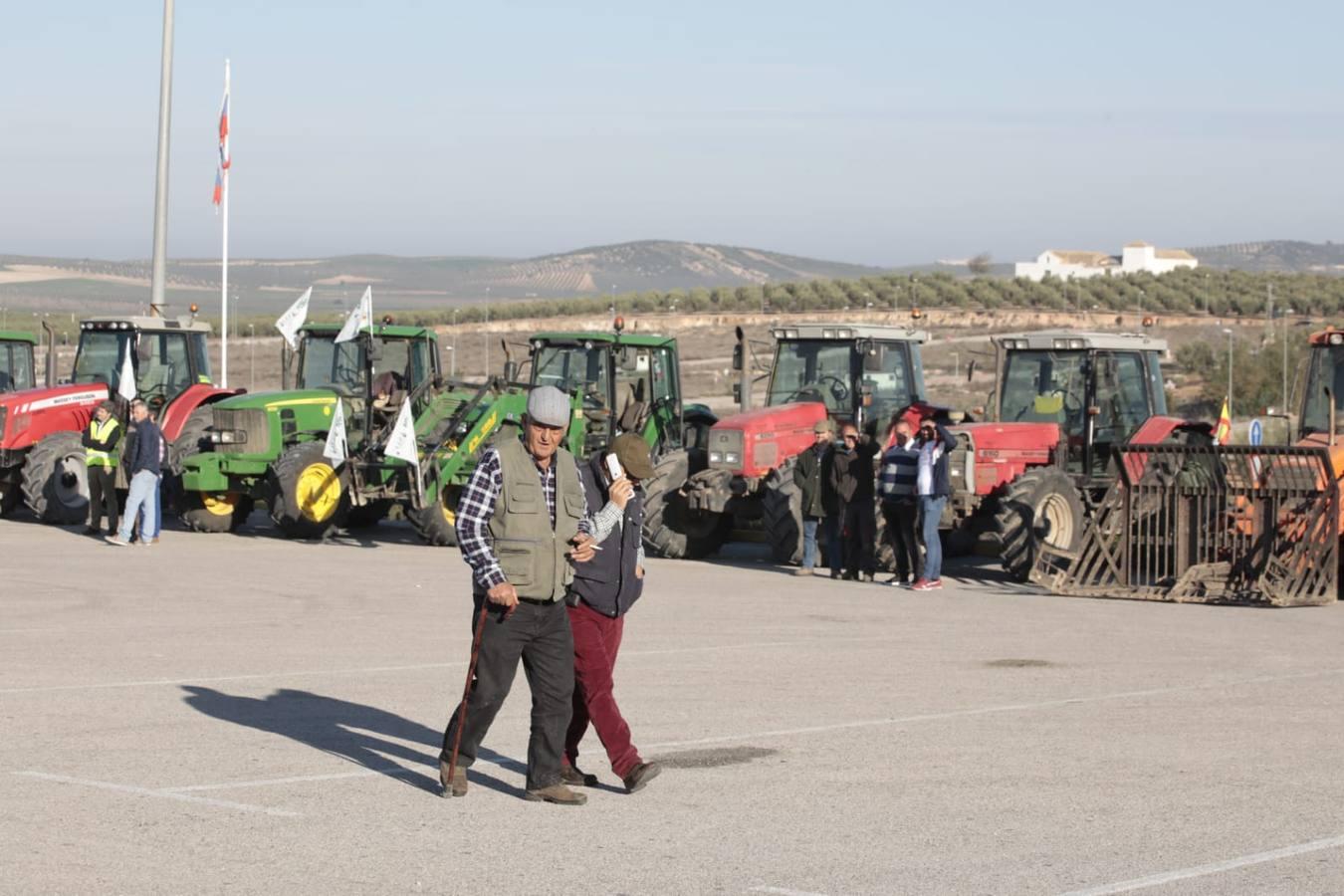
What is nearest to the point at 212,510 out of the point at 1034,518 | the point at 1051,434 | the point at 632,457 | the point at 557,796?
the point at 1051,434

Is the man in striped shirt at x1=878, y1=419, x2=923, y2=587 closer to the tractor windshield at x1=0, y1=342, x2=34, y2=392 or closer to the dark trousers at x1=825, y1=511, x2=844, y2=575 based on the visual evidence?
the dark trousers at x1=825, y1=511, x2=844, y2=575

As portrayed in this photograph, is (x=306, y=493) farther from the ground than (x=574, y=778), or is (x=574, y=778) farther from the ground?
(x=306, y=493)

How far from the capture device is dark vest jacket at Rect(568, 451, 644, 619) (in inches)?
336

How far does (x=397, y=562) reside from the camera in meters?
19.7

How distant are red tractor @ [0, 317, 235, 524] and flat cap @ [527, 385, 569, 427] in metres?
15.9

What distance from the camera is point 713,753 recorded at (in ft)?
31.0

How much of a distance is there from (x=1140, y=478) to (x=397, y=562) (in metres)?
7.30

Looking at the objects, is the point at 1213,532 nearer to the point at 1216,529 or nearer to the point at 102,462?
the point at 1216,529

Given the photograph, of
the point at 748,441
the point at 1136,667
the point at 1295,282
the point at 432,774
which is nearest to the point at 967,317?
the point at 1295,282

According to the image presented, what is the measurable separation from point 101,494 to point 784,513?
7.98m

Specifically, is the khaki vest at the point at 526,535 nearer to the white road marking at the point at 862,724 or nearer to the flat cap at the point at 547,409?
the flat cap at the point at 547,409

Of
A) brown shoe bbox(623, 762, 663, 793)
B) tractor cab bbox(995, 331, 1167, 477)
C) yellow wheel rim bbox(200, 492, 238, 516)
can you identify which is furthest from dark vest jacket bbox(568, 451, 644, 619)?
yellow wheel rim bbox(200, 492, 238, 516)

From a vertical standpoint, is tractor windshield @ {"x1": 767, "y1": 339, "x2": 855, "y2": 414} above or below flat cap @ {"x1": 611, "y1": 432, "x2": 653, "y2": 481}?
above

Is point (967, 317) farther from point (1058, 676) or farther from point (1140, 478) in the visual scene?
point (1058, 676)
